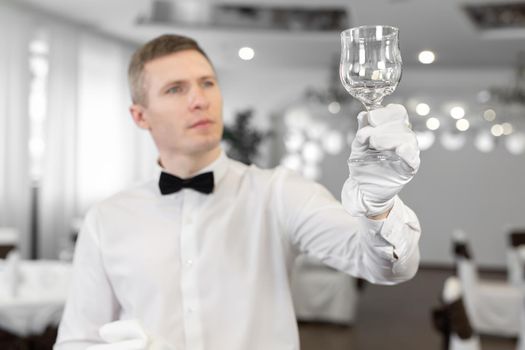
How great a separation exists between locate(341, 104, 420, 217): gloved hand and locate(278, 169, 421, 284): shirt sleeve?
0.08m

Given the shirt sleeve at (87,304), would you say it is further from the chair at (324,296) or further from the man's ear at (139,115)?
the chair at (324,296)

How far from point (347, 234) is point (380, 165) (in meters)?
0.48

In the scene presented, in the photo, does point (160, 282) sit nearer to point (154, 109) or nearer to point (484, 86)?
point (154, 109)

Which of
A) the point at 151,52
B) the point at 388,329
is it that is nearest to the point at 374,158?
the point at 151,52

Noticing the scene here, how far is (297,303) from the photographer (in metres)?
7.34

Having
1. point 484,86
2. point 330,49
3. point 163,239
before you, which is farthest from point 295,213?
point 484,86

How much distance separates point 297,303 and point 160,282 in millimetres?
5950

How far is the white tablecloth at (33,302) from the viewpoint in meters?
3.88

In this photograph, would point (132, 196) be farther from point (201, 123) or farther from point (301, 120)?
point (301, 120)

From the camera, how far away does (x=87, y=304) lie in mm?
1578

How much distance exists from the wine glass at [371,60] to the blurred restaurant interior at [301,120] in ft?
12.6

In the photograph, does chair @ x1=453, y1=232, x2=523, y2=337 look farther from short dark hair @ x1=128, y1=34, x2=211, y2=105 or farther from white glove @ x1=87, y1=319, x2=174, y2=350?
white glove @ x1=87, y1=319, x2=174, y2=350

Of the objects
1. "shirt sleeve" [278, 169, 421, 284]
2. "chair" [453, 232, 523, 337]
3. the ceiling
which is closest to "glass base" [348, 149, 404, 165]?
"shirt sleeve" [278, 169, 421, 284]

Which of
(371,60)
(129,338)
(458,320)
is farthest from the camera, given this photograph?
(458,320)
